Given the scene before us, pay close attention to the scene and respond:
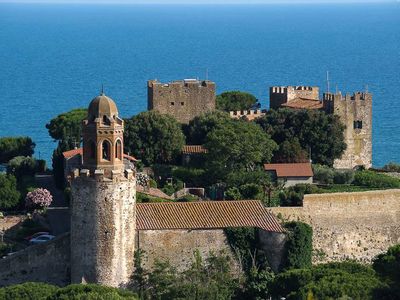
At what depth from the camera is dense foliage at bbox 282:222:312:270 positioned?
40.2 meters

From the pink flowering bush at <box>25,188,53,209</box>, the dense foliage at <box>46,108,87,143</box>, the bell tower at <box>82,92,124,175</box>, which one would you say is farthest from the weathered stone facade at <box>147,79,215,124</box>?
the bell tower at <box>82,92,124,175</box>

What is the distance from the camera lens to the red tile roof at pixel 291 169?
48.8 metres

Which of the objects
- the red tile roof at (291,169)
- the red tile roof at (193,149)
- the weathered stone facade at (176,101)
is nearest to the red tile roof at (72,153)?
the red tile roof at (193,149)

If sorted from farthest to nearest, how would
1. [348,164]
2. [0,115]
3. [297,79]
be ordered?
[297,79] → [0,115] → [348,164]

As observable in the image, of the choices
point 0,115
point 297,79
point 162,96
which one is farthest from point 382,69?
point 162,96

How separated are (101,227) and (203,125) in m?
16.3

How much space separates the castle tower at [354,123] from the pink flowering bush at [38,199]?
13.0 metres

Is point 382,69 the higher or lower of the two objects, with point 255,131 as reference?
higher

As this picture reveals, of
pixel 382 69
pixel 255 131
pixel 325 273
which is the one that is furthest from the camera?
pixel 382 69

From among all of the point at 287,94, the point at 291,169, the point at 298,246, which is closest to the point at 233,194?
the point at 291,169

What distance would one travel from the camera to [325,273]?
37.7m

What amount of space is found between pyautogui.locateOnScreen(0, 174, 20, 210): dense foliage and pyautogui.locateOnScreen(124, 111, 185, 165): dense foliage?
502cm

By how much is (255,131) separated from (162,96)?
7.13m

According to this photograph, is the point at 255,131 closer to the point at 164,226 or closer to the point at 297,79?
the point at 164,226
